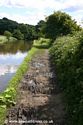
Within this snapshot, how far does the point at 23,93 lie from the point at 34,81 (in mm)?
2852

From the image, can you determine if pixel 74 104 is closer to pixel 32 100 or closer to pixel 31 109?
pixel 31 109

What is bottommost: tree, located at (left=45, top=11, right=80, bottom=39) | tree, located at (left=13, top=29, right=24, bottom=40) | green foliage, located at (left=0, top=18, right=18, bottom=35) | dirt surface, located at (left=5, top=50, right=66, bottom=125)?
tree, located at (left=13, top=29, right=24, bottom=40)

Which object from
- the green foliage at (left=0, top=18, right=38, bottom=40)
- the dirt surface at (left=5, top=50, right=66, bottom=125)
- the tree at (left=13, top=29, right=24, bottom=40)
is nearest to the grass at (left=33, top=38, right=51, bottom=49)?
the dirt surface at (left=5, top=50, right=66, bottom=125)

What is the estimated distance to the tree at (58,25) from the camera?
4553 centimetres

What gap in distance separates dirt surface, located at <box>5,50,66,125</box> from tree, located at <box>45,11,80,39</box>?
92.3ft

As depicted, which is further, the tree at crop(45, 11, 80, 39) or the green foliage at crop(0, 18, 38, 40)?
the green foliage at crop(0, 18, 38, 40)

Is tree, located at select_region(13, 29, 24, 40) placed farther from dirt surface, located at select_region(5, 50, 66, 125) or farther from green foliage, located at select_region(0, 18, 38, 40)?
dirt surface, located at select_region(5, 50, 66, 125)

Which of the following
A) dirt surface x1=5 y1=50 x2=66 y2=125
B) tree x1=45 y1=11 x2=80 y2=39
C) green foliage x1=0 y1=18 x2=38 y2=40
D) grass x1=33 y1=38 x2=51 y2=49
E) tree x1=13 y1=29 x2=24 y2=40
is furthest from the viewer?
green foliage x1=0 y1=18 x2=38 y2=40

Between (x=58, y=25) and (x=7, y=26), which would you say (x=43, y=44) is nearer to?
(x=58, y=25)

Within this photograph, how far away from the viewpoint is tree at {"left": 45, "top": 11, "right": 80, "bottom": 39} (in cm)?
4553

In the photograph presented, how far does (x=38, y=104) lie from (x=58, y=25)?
34307 millimetres

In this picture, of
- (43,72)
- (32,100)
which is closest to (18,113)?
(32,100)

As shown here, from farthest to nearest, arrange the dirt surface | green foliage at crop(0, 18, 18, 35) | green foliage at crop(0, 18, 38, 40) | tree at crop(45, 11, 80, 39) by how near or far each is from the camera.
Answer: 1. green foliage at crop(0, 18, 18, 35)
2. green foliage at crop(0, 18, 38, 40)
3. tree at crop(45, 11, 80, 39)
4. the dirt surface

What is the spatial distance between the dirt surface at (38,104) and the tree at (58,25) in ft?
92.3
